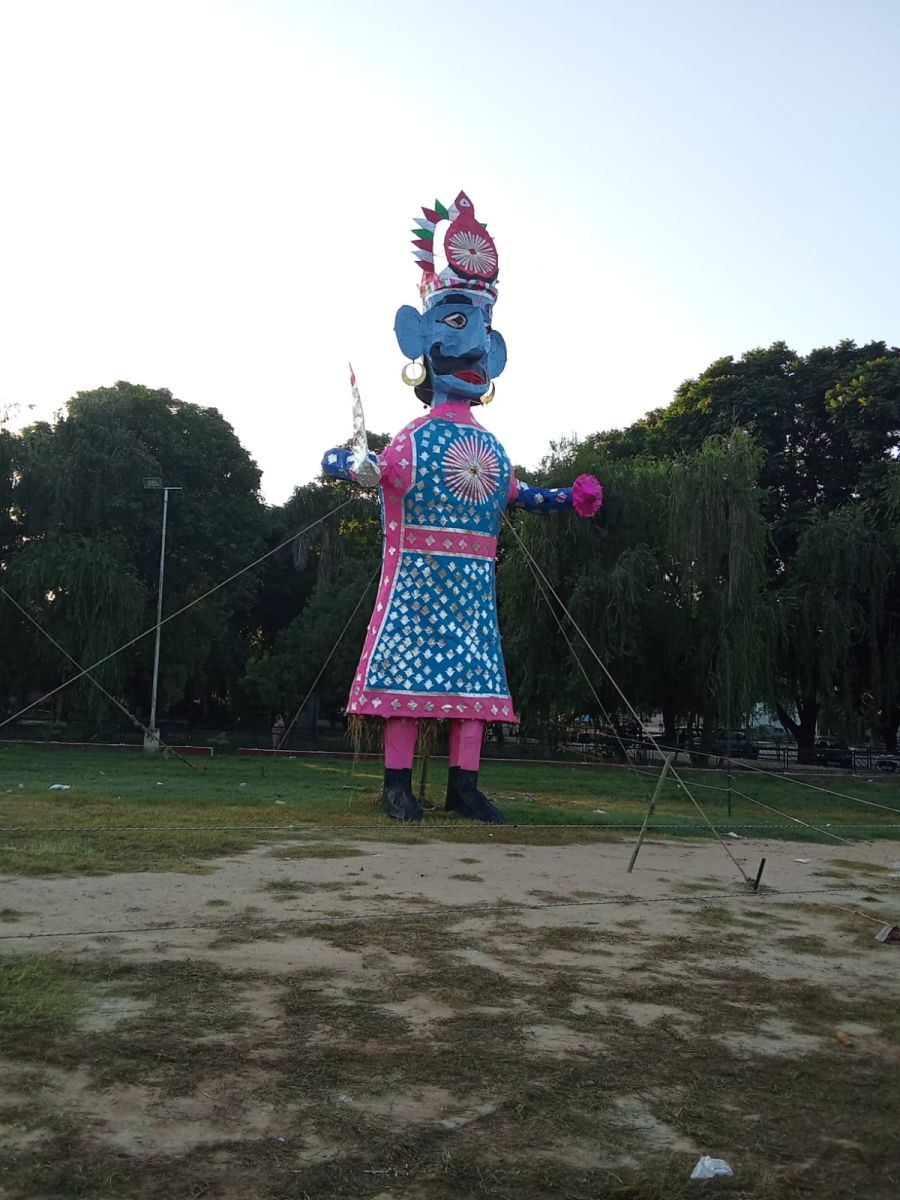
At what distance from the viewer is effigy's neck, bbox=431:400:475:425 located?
12192mm

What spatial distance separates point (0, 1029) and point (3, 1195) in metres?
1.38

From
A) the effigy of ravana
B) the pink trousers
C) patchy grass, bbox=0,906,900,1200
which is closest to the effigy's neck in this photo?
the effigy of ravana

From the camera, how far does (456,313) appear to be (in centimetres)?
1220

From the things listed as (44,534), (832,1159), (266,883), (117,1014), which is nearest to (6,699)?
(44,534)

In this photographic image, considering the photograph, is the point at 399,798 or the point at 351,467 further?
the point at 399,798

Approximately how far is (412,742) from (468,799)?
1004 millimetres

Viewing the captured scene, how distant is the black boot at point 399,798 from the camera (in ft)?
37.1

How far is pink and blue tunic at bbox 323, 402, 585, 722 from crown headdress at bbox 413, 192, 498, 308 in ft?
5.29

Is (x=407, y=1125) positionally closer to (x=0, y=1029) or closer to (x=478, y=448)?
(x=0, y=1029)

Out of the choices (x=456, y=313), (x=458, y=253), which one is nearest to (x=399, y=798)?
(x=456, y=313)

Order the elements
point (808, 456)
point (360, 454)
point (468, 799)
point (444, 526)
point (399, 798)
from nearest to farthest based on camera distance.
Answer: point (360, 454), point (399, 798), point (444, 526), point (468, 799), point (808, 456)

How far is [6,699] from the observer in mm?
30109

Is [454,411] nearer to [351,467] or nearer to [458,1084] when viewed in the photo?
[351,467]

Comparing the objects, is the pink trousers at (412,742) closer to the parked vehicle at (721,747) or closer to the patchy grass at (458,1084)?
the patchy grass at (458,1084)
